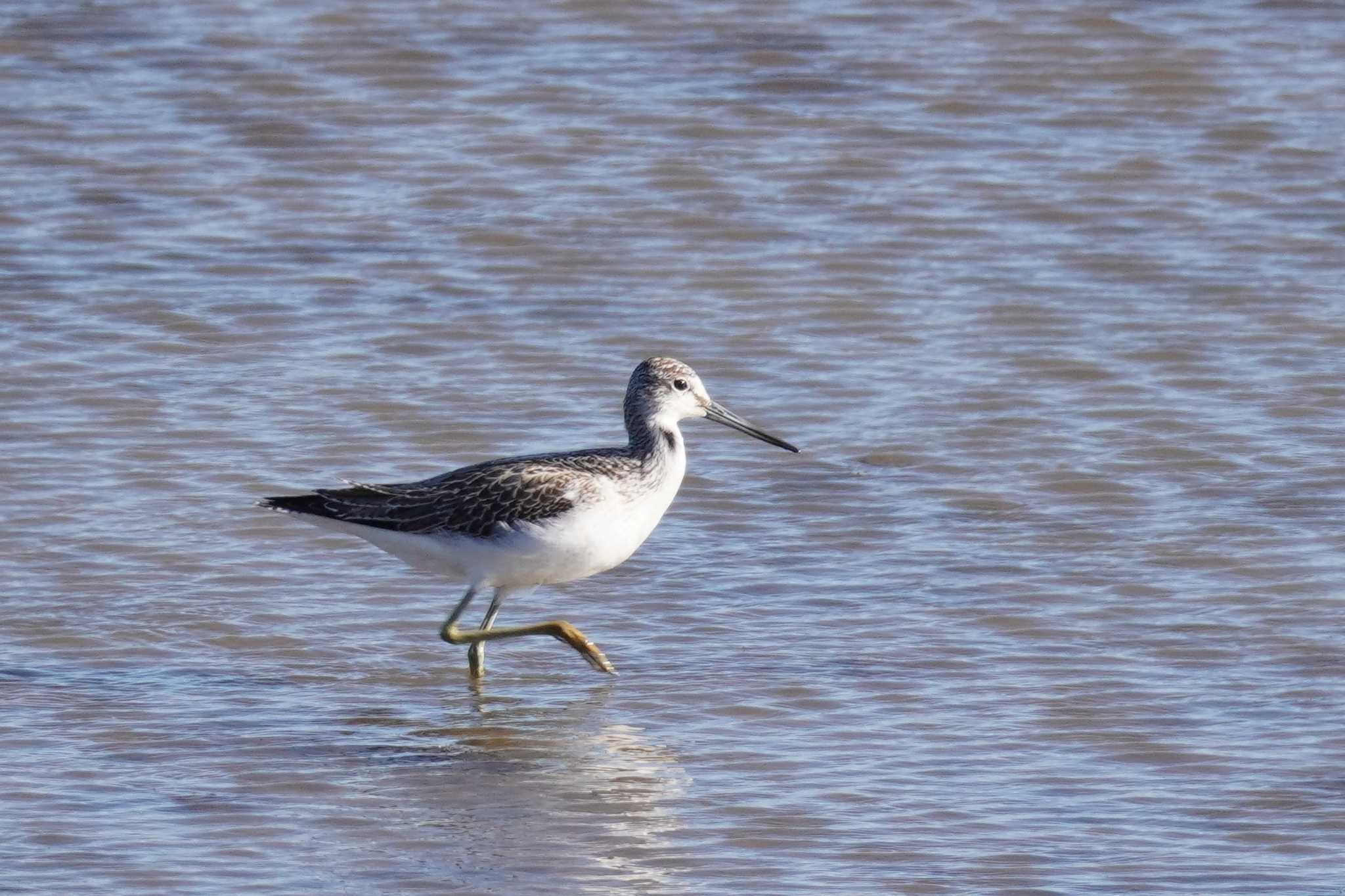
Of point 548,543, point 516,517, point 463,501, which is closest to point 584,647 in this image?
point 548,543

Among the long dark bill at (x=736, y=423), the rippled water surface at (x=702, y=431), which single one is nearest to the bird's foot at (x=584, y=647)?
the rippled water surface at (x=702, y=431)

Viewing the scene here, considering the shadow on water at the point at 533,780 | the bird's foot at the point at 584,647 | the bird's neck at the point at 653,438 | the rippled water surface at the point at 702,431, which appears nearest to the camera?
the shadow on water at the point at 533,780

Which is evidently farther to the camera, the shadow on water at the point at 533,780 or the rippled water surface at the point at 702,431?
the rippled water surface at the point at 702,431

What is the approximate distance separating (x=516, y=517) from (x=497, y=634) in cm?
50

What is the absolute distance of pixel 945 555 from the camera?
385 inches

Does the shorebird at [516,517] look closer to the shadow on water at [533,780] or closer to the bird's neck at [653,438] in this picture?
the bird's neck at [653,438]

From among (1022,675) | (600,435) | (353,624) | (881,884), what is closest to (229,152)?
(600,435)

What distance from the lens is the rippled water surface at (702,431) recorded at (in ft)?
23.9

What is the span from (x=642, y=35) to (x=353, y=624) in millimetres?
8685

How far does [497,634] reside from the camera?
8.84 meters

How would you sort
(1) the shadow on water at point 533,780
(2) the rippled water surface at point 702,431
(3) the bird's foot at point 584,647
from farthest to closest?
1. (3) the bird's foot at point 584,647
2. (2) the rippled water surface at point 702,431
3. (1) the shadow on water at point 533,780

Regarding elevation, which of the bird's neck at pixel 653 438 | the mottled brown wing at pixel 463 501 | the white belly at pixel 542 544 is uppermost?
the bird's neck at pixel 653 438

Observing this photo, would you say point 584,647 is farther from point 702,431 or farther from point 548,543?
point 702,431

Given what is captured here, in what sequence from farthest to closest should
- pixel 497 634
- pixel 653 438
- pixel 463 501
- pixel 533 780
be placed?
pixel 653 438 → pixel 497 634 → pixel 463 501 → pixel 533 780
